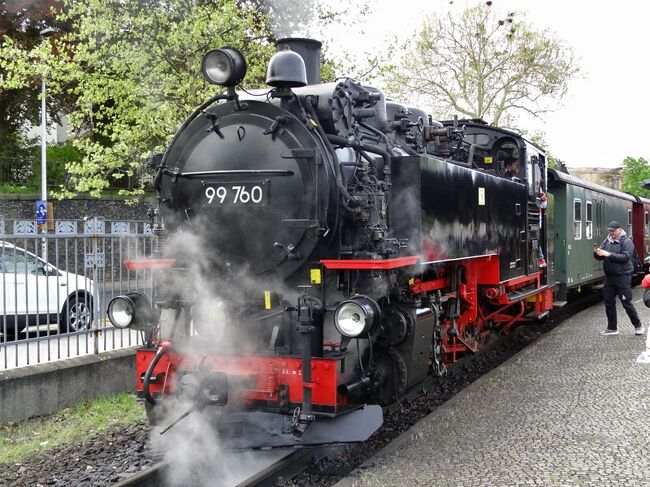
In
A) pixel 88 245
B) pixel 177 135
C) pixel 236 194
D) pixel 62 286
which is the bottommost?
pixel 62 286

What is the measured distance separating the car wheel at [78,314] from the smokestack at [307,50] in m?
3.30

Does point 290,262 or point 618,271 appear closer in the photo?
point 290,262

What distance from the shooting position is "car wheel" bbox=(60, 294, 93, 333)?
24.0 ft

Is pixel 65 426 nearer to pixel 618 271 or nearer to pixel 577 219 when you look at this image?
pixel 618 271

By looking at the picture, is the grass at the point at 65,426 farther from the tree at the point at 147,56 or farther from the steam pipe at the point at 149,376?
the tree at the point at 147,56

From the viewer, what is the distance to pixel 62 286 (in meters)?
7.29

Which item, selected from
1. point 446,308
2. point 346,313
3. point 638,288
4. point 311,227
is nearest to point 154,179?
point 311,227

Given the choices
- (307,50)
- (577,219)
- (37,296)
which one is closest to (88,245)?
(37,296)

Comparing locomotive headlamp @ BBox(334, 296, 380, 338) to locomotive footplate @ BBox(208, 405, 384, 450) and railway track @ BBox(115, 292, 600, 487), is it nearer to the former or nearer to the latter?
locomotive footplate @ BBox(208, 405, 384, 450)

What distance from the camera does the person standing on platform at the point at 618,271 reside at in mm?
10539

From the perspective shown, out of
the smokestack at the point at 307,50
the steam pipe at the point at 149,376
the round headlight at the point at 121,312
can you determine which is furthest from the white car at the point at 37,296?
the smokestack at the point at 307,50

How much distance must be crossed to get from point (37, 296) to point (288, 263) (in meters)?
2.83

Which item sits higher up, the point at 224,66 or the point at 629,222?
the point at 224,66

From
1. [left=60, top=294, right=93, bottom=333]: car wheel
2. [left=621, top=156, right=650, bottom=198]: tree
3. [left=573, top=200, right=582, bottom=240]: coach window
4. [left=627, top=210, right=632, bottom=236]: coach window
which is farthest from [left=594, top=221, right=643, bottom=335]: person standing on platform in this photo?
[left=621, top=156, right=650, bottom=198]: tree
